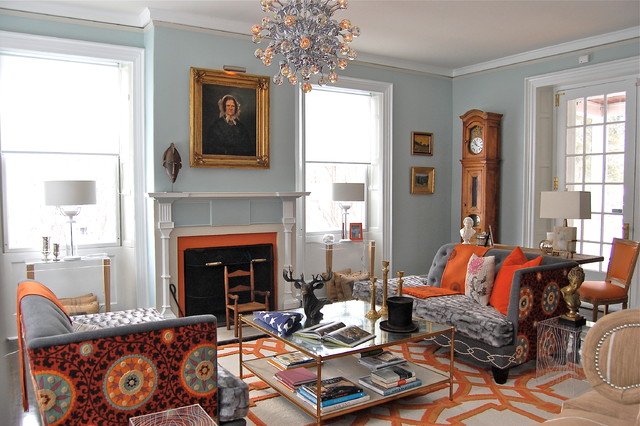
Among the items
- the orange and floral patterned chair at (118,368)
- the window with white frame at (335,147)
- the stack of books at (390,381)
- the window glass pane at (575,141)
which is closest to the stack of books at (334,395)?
the stack of books at (390,381)

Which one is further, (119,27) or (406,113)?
(406,113)

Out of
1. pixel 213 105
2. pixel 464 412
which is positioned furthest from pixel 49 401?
pixel 213 105

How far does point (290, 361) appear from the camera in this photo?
3.36 m

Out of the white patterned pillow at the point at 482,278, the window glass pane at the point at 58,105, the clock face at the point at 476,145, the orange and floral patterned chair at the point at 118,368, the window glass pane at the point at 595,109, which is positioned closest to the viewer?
the orange and floral patterned chair at the point at 118,368

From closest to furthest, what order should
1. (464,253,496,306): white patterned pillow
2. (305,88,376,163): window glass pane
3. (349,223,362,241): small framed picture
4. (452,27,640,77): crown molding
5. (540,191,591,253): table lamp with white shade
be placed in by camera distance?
(464,253,496,306): white patterned pillow → (540,191,591,253): table lamp with white shade → (452,27,640,77): crown molding → (305,88,376,163): window glass pane → (349,223,362,241): small framed picture

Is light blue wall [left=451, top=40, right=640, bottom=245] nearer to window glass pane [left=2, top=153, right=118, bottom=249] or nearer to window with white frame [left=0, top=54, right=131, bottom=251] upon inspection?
window with white frame [left=0, top=54, right=131, bottom=251]

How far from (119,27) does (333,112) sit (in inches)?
96.5

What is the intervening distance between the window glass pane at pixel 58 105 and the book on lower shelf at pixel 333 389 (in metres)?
3.20

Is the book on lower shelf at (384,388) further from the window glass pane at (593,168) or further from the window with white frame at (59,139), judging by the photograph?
the window glass pane at (593,168)

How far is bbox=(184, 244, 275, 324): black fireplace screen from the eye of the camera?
4969 mm

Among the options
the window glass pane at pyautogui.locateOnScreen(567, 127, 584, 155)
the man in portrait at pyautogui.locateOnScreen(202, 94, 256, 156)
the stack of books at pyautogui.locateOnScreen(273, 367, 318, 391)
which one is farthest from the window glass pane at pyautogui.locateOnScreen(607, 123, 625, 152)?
the stack of books at pyautogui.locateOnScreen(273, 367, 318, 391)

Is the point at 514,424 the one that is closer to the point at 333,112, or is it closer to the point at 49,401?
the point at 49,401

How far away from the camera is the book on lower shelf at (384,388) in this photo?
304 cm

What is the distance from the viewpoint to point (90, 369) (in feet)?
7.13
